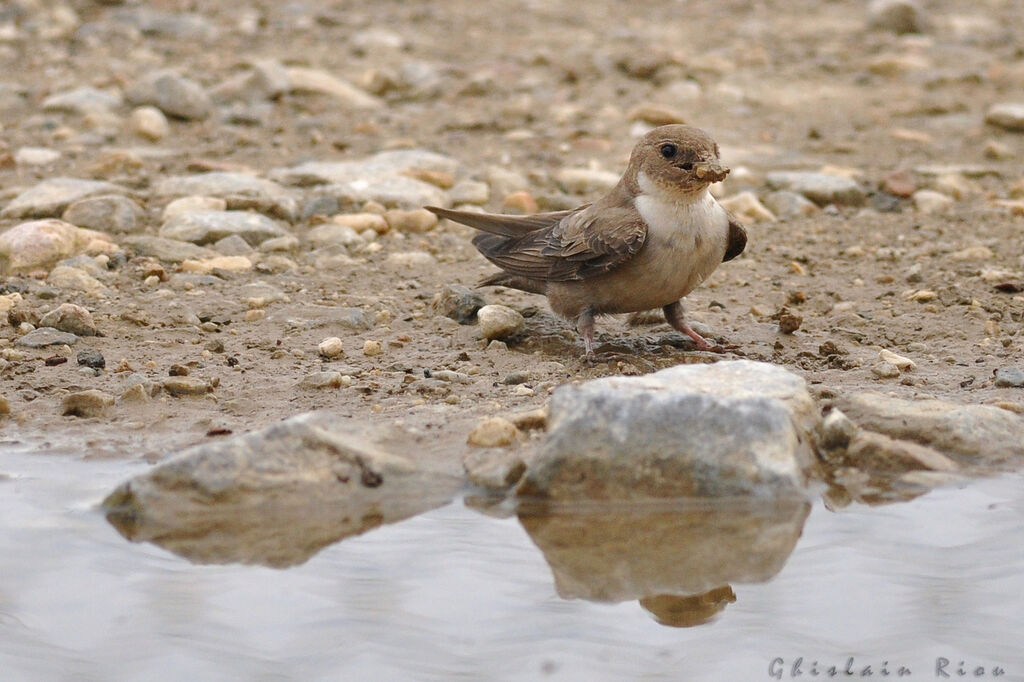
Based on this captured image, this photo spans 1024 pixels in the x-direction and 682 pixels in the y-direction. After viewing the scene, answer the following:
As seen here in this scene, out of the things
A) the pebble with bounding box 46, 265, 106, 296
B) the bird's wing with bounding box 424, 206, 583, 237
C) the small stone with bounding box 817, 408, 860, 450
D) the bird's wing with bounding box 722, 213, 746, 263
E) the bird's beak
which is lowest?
the pebble with bounding box 46, 265, 106, 296

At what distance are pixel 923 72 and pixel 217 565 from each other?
8.92m

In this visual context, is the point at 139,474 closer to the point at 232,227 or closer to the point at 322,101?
the point at 232,227

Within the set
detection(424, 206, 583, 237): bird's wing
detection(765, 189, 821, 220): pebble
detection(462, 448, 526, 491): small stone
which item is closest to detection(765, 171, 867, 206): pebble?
detection(765, 189, 821, 220): pebble

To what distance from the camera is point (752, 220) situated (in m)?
7.77

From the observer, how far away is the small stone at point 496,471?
4305 millimetres

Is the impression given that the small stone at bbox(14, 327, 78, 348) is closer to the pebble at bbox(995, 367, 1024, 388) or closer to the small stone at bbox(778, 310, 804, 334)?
the small stone at bbox(778, 310, 804, 334)

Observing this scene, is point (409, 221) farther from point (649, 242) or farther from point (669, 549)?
point (669, 549)

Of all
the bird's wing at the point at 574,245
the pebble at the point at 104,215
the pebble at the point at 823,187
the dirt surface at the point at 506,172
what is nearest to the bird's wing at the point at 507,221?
the bird's wing at the point at 574,245

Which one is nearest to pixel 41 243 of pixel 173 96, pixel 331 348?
pixel 331 348

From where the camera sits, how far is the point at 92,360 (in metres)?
5.41

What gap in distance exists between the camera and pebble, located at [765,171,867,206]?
26.6 ft

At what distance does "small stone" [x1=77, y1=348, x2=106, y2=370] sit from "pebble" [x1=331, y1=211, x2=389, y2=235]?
86.1 inches

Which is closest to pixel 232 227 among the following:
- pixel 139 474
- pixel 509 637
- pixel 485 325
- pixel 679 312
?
pixel 485 325

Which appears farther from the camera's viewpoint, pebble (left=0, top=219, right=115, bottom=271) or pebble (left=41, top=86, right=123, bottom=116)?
pebble (left=41, top=86, right=123, bottom=116)
